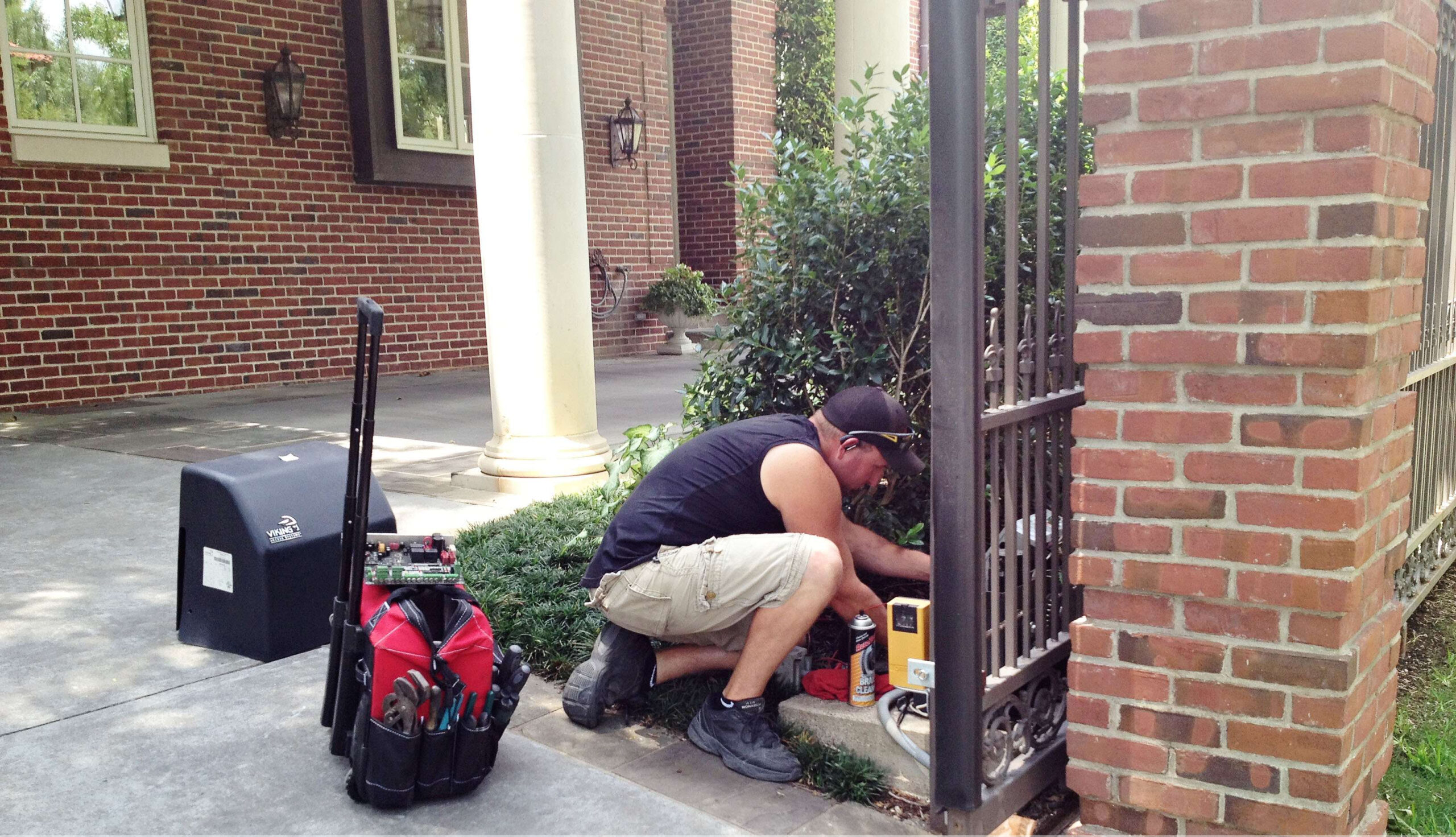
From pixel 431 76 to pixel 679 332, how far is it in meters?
4.23

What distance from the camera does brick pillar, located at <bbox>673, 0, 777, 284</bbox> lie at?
1425cm

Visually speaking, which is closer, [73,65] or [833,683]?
[833,683]

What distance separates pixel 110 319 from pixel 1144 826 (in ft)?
28.6

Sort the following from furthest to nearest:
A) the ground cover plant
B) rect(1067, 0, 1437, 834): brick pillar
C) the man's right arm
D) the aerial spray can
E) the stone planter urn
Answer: the stone planter urn < the ground cover plant < the man's right arm < the aerial spray can < rect(1067, 0, 1437, 834): brick pillar

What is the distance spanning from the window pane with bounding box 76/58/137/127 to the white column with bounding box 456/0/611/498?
4731 millimetres

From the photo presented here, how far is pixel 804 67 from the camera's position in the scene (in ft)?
59.1

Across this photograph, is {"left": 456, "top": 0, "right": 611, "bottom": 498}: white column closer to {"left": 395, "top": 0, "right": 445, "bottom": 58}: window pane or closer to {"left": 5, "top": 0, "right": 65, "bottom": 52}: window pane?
{"left": 5, "top": 0, "right": 65, "bottom": 52}: window pane

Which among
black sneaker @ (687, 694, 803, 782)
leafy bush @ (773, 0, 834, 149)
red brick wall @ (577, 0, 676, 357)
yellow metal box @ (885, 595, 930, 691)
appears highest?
leafy bush @ (773, 0, 834, 149)

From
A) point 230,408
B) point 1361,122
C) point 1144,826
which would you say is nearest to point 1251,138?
point 1361,122

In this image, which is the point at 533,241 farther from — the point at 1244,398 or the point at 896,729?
the point at 1244,398

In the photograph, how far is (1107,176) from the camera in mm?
2445

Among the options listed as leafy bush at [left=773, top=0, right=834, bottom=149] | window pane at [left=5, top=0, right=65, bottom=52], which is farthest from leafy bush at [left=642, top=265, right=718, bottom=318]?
window pane at [left=5, top=0, right=65, bottom=52]

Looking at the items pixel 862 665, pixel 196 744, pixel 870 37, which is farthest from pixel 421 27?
pixel 862 665

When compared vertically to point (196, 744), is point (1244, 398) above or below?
above
